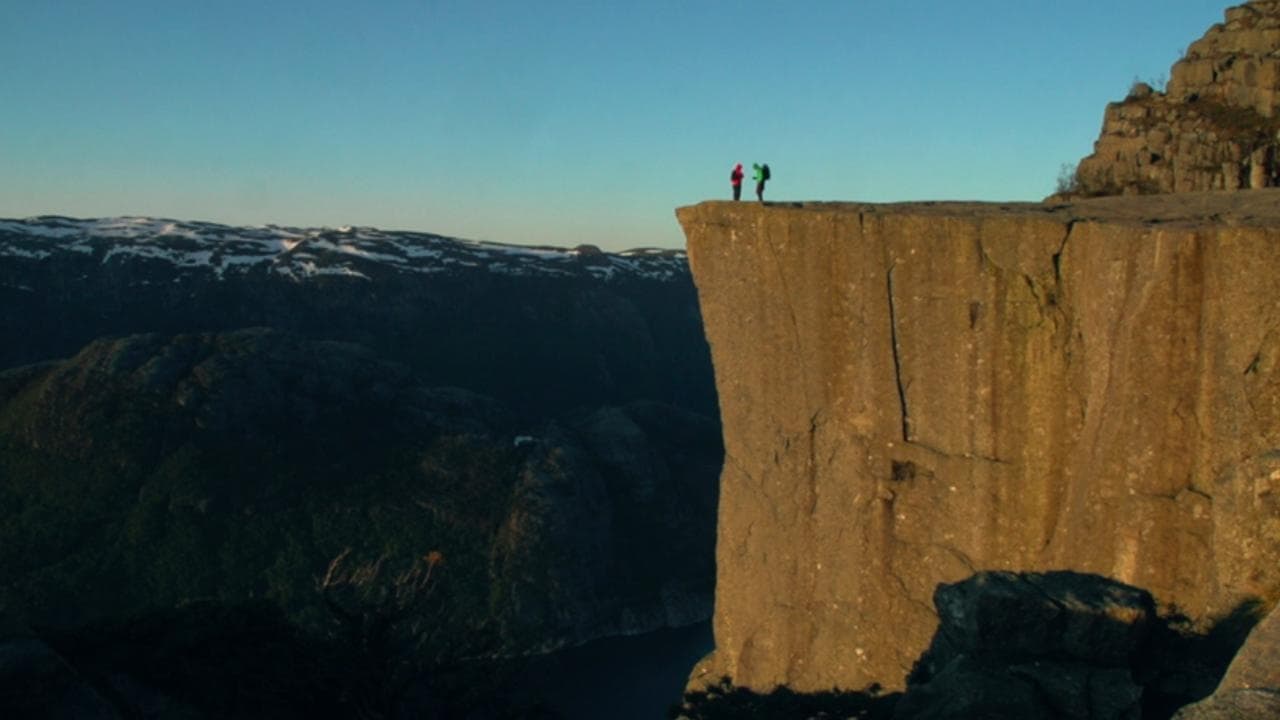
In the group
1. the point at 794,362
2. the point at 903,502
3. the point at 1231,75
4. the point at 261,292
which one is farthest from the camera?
the point at 261,292

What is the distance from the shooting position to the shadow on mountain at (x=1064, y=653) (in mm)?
15883

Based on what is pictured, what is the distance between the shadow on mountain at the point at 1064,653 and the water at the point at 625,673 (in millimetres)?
62782

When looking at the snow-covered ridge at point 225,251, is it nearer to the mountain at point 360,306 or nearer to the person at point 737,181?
the mountain at point 360,306

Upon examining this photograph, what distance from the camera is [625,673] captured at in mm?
93062

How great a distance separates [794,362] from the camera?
1176 inches

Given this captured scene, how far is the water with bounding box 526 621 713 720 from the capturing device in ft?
272

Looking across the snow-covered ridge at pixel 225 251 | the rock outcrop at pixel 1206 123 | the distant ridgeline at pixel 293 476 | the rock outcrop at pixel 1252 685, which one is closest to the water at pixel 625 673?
the distant ridgeline at pixel 293 476

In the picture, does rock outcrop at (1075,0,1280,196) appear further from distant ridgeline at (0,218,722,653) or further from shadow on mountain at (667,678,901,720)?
distant ridgeline at (0,218,722,653)

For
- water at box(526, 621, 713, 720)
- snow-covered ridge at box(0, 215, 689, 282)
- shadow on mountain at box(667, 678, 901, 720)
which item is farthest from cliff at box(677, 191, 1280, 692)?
snow-covered ridge at box(0, 215, 689, 282)

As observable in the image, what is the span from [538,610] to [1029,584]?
8497cm

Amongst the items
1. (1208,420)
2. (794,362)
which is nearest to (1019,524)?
(1208,420)

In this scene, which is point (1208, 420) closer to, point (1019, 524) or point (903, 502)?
point (1019, 524)

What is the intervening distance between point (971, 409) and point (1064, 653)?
357 inches

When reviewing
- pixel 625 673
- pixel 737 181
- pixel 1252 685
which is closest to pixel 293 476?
pixel 625 673
